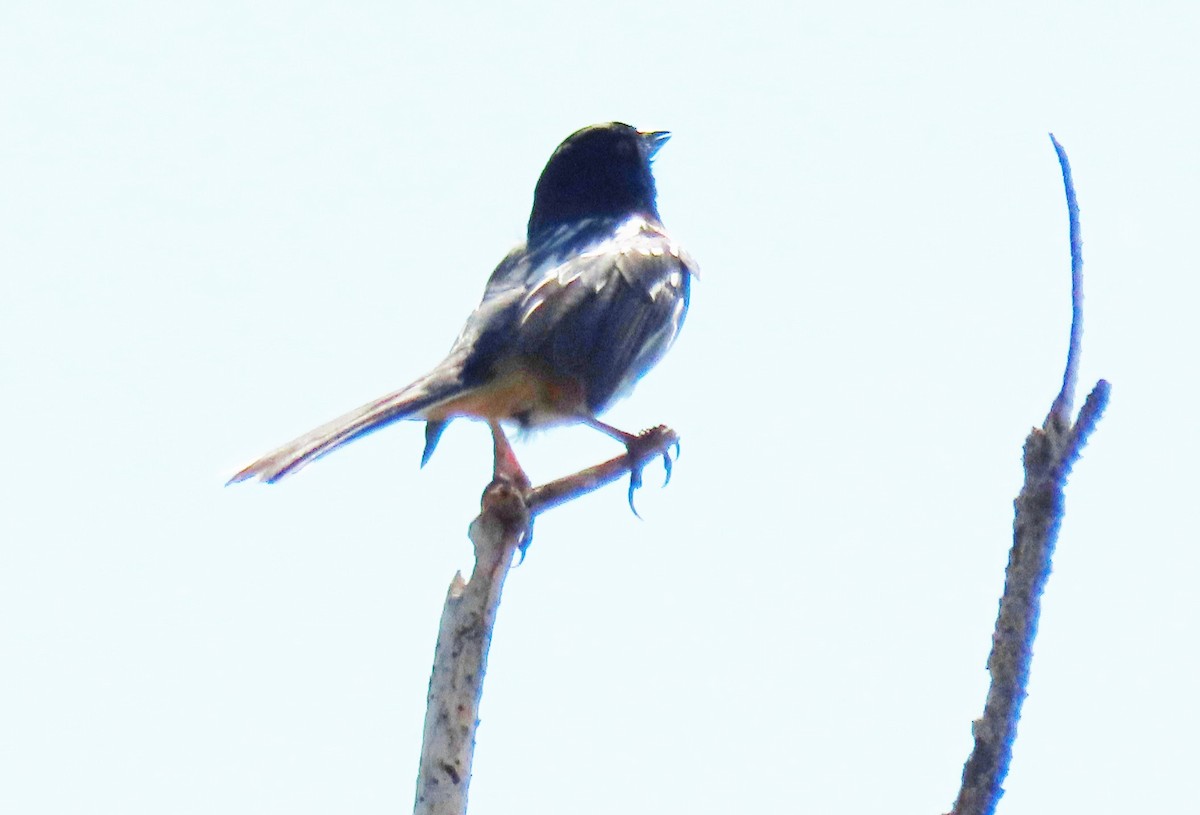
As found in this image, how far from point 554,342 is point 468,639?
298 centimetres

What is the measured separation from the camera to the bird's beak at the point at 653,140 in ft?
27.6

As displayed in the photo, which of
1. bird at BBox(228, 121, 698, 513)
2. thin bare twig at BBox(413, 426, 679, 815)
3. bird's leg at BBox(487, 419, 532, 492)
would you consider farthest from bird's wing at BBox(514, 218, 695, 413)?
thin bare twig at BBox(413, 426, 679, 815)

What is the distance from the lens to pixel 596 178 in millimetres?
8203

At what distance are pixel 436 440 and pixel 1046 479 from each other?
4554 mm

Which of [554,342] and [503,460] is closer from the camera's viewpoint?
[503,460]

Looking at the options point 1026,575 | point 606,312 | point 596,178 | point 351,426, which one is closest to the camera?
point 1026,575

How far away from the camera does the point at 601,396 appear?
6707 mm

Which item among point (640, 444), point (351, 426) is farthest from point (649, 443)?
point (351, 426)

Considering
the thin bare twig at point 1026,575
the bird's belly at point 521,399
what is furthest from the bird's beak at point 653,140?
the thin bare twig at point 1026,575

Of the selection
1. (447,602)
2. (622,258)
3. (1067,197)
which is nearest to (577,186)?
(622,258)

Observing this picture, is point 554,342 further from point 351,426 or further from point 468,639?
point 468,639

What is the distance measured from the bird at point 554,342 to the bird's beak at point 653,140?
68 cm

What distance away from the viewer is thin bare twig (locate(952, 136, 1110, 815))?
8.10 feet

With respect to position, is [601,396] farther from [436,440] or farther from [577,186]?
[577,186]
